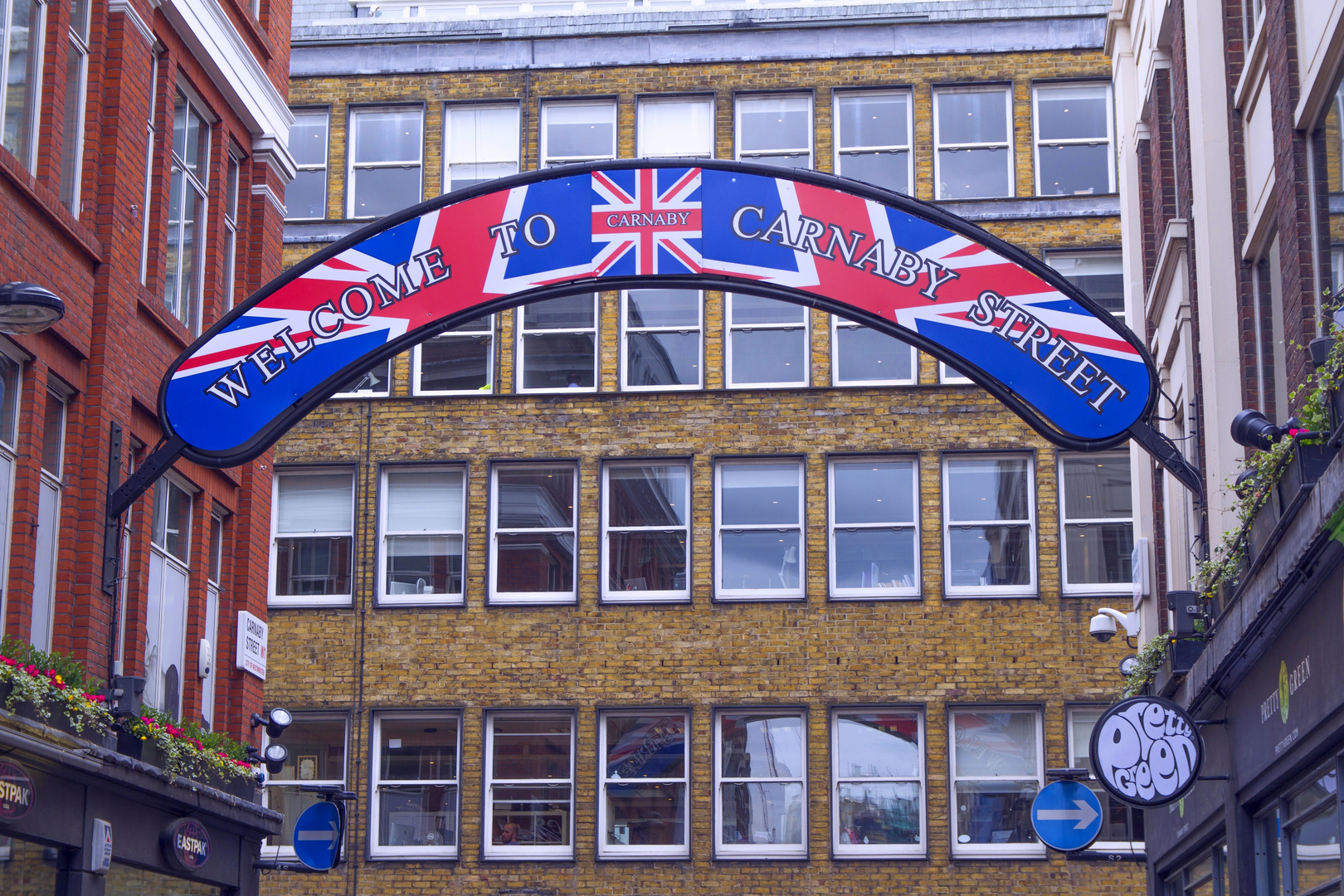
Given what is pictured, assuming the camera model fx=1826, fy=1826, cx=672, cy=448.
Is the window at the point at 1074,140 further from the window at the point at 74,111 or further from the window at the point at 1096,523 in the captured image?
the window at the point at 74,111

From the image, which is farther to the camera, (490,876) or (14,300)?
(490,876)

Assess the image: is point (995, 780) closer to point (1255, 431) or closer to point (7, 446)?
point (1255, 431)

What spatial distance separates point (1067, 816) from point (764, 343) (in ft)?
36.2

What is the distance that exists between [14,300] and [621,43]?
68.9ft

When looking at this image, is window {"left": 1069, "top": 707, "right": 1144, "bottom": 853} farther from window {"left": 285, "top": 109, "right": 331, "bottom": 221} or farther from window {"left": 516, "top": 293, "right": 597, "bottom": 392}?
window {"left": 285, "top": 109, "right": 331, "bottom": 221}

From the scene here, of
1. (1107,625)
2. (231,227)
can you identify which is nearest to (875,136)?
(1107,625)

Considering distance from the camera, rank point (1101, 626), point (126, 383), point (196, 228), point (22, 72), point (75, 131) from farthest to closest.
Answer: point (1101, 626) < point (196, 228) < point (126, 383) < point (75, 131) < point (22, 72)

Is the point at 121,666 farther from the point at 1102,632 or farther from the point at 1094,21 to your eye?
the point at 1094,21

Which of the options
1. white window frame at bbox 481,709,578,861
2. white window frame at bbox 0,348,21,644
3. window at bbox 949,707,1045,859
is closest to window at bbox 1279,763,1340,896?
white window frame at bbox 0,348,21,644

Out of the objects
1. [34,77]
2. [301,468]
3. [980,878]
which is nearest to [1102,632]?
[980,878]

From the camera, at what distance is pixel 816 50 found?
97.7 feet

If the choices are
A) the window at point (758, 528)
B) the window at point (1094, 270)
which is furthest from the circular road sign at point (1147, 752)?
the window at point (1094, 270)

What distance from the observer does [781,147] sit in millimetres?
29609

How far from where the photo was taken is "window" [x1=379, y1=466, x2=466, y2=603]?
2830 cm
